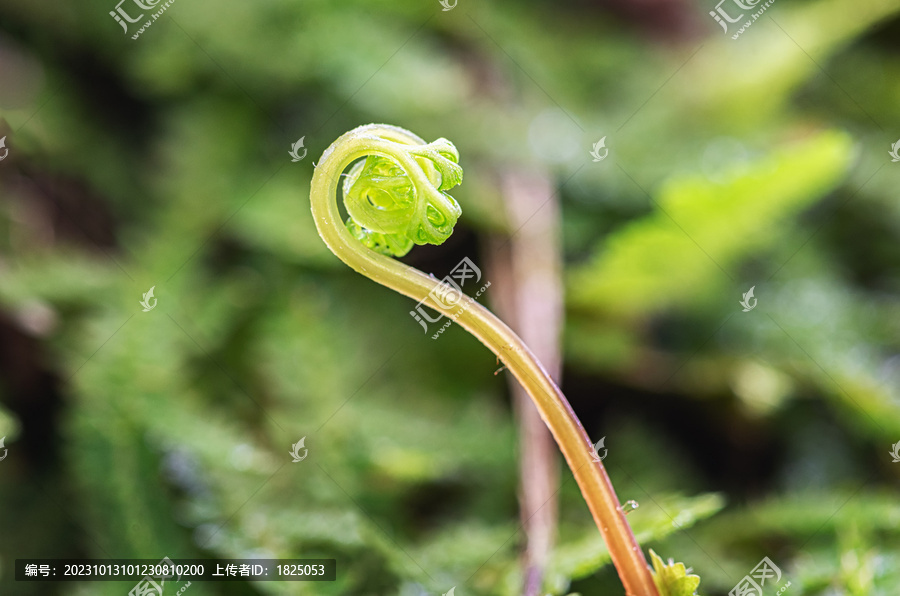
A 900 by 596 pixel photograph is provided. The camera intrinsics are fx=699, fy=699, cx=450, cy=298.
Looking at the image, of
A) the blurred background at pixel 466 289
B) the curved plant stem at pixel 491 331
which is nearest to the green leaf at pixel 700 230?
the blurred background at pixel 466 289

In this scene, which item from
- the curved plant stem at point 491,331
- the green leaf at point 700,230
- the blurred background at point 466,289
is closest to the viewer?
the curved plant stem at point 491,331

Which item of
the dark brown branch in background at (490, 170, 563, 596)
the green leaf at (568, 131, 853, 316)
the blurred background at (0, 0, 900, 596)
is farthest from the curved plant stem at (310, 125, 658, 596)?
the green leaf at (568, 131, 853, 316)

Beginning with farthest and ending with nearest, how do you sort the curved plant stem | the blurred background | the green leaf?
1. the green leaf
2. the blurred background
3. the curved plant stem

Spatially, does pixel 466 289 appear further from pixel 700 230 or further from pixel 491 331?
pixel 491 331

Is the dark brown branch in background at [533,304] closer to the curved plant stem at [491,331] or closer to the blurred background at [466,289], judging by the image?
the blurred background at [466,289]

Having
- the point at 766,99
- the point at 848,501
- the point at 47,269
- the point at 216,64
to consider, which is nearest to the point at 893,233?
the point at 766,99

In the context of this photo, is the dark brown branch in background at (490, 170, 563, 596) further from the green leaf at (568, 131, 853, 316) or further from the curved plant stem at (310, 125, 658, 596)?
the curved plant stem at (310, 125, 658, 596)

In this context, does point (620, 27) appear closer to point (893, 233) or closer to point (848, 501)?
point (893, 233)
